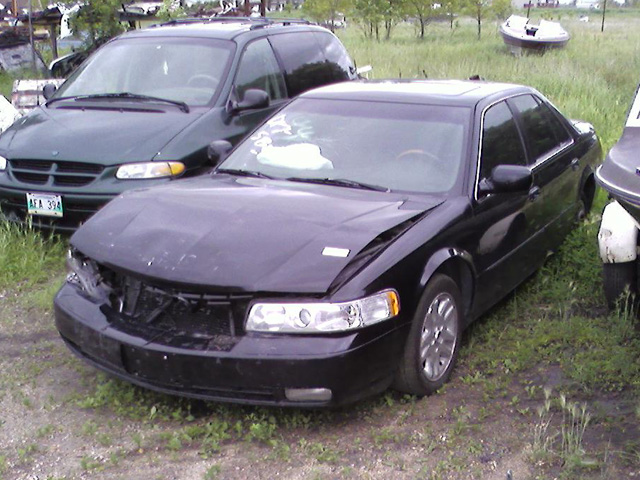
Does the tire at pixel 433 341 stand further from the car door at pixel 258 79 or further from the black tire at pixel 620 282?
the car door at pixel 258 79

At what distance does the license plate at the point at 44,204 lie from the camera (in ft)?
20.7

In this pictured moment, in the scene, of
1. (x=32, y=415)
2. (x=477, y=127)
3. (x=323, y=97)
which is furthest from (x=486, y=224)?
(x=32, y=415)

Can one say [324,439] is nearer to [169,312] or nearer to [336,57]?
[169,312]

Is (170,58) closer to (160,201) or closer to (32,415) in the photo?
(160,201)

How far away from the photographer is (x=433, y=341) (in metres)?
4.28

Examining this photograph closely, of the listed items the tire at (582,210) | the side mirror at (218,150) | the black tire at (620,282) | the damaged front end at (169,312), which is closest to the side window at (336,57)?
the tire at (582,210)

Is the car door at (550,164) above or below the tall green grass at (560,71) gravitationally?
above

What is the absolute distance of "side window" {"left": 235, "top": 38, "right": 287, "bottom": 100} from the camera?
7328mm

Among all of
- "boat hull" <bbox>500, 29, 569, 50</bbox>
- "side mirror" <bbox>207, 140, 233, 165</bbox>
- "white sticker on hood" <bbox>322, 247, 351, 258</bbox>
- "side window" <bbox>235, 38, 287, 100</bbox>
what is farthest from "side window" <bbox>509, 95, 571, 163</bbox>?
"boat hull" <bbox>500, 29, 569, 50</bbox>

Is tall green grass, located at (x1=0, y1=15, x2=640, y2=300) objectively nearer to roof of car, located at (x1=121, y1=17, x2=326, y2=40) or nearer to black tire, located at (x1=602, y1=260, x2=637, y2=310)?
roof of car, located at (x1=121, y1=17, x2=326, y2=40)

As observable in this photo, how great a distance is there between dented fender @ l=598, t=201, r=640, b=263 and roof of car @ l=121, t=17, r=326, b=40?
3.82 m

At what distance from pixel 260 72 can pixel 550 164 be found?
297 centimetres

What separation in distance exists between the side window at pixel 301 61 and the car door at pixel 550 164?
270cm

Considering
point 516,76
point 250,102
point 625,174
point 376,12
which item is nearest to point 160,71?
point 250,102
